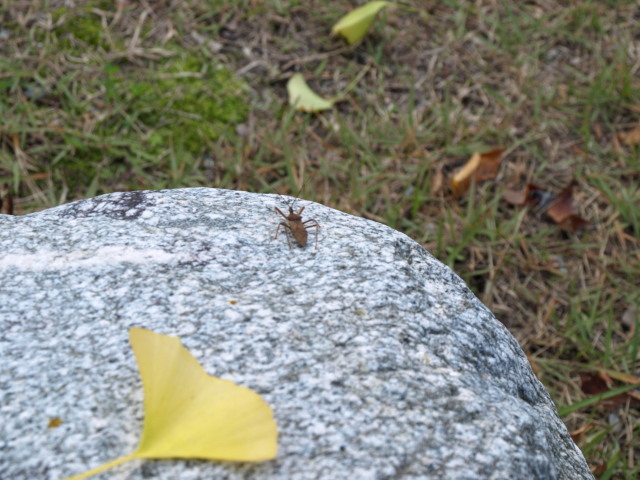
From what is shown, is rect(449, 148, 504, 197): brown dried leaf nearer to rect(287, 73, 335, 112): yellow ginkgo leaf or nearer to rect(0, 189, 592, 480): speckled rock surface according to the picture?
rect(287, 73, 335, 112): yellow ginkgo leaf

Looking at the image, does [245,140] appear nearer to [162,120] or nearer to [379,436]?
[162,120]

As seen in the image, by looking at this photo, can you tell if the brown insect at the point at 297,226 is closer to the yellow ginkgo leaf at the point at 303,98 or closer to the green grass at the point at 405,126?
the green grass at the point at 405,126

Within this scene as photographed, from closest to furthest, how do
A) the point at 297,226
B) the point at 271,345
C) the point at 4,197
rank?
the point at 271,345
the point at 297,226
the point at 4,197

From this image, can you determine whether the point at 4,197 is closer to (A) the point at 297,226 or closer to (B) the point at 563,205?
(A) the point at 297,226

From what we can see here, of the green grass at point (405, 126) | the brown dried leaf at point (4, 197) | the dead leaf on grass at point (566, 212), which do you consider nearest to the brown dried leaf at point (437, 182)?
the green grass at point (405, 126)

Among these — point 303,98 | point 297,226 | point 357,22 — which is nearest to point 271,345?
point 297,226

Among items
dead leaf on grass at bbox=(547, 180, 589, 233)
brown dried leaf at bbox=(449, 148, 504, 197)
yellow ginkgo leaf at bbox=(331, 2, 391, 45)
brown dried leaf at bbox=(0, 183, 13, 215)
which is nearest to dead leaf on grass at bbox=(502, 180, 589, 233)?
dead leaf on grass at bbox=(547, 180, 589, 233)
